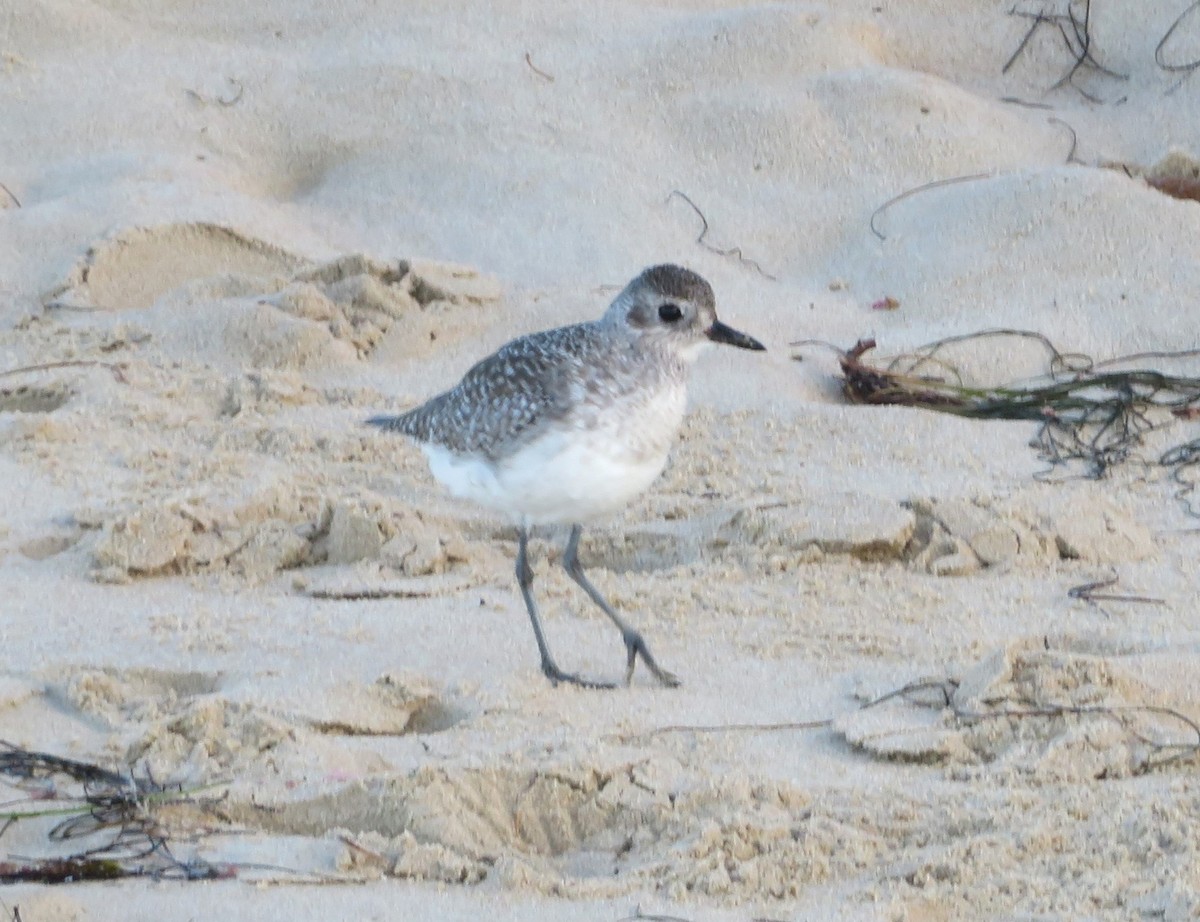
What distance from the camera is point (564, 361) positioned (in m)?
4.68

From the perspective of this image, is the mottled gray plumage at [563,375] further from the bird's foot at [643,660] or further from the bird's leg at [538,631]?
the bird's foot at [643,660]

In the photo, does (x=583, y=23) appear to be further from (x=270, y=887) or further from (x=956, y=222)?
(x=270, y=887)

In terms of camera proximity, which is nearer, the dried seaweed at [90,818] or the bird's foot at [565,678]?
the dried seaweed at [90,818]

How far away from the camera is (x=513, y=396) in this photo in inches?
184

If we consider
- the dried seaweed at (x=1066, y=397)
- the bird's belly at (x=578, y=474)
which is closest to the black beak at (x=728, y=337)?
the bird's belly at (x=578, y=474)

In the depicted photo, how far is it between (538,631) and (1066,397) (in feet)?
7.81

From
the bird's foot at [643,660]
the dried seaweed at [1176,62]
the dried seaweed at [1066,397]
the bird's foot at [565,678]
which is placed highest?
the dried seaweed at [1176,62]

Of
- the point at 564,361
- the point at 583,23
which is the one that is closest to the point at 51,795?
the point at 564,361

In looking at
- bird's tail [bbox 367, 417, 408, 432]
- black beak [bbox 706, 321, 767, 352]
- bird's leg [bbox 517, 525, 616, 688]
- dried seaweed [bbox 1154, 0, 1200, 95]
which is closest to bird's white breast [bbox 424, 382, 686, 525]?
bird's leg [bbox 517, 525, 616, 688]

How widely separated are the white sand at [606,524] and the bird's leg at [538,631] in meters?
0.09

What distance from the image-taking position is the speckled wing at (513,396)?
15.1ft

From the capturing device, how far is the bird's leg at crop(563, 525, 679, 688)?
4457 mm

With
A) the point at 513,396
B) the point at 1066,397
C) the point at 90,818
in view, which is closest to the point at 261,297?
the point at 513,396

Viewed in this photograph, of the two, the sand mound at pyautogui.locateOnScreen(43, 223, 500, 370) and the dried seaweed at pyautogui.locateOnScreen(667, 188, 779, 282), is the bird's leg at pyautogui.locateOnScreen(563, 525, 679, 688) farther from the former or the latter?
the dried seaweed at pyautogui.locateOnScreen(667, 188, 779, 282)
